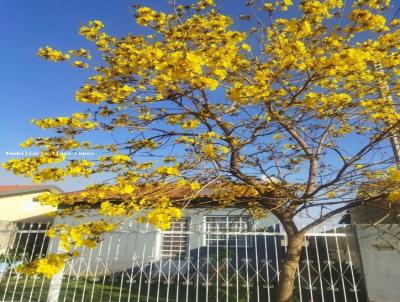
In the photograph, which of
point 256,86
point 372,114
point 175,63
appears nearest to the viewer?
point 175,63

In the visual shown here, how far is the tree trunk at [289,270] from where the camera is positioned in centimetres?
464

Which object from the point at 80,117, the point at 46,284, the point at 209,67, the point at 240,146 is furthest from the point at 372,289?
the point at 46,284

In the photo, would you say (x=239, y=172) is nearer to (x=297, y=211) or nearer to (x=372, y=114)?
(x=297, y=211)

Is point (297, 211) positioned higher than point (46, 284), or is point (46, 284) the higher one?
point (297, 211)

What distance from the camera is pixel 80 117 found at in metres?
3.79

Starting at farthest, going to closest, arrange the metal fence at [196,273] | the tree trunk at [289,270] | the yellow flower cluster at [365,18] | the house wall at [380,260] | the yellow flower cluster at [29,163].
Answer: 1. the metal fence at [196,273]
2. the house wall at [380,260]
3. the tree trunk at [289,270]
4. the yellow flower cluster at [29,163]
5. the yellow flower cluster at [365,18]

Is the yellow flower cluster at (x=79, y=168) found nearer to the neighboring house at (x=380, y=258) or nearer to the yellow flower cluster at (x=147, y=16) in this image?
the yellow flower cluster at (x=147, y=16)

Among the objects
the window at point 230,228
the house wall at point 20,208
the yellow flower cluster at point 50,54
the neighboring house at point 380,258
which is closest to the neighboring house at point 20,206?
the house wall at point 20,208

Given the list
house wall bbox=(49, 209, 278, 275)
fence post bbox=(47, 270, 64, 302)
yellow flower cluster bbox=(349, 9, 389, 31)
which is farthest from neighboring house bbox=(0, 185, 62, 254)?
yellow flower cluster bbox=(349, 9, 389, 31)

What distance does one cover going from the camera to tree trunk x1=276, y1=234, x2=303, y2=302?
15.2 ft

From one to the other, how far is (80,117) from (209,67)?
1.62m

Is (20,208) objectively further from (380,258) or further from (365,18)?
(365,18)

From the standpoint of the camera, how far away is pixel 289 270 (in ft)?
15.6

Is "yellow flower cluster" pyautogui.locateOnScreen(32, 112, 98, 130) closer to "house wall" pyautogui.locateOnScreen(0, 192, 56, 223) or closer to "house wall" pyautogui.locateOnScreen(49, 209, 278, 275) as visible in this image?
"house wall" pyautogui.locateOnScreen(49, 209, 278, 275)
